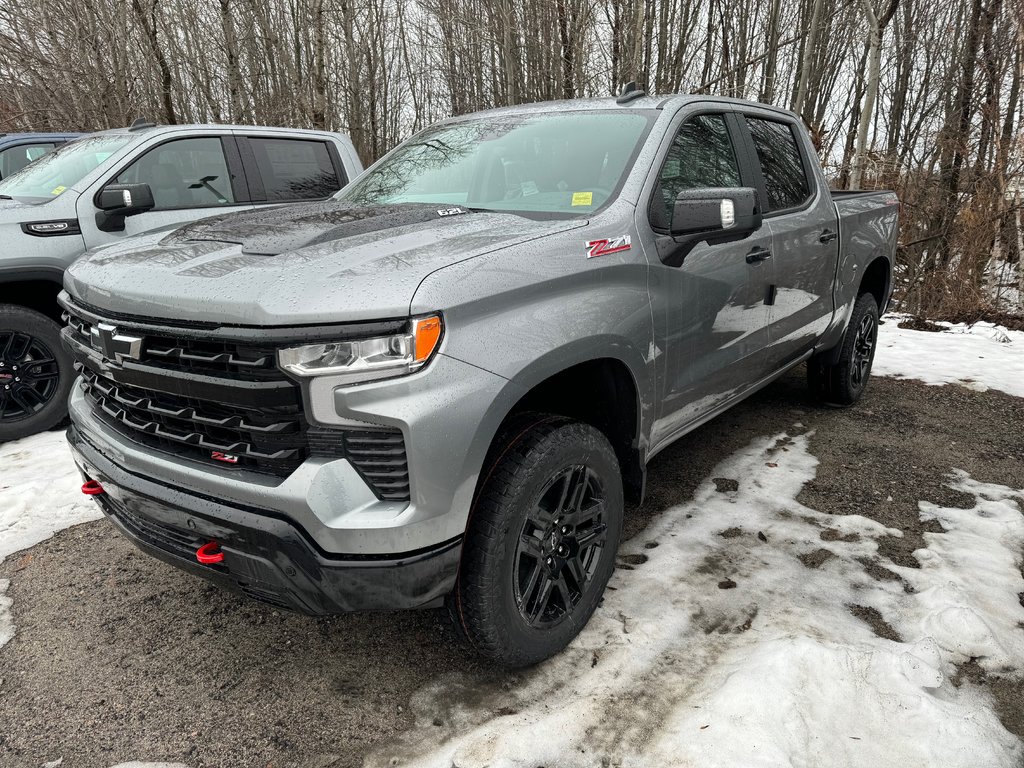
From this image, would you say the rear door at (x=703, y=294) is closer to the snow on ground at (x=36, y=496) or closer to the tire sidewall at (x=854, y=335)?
the tire sidewall at (x=854, y=335)

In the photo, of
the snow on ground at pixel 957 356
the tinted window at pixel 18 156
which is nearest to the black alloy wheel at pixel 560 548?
the snow on ground at pixel 957 356

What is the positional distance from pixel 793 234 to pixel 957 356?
13.1 ft

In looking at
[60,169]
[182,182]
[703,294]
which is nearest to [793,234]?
[703,294]

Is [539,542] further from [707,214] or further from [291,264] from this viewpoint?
[707,214]

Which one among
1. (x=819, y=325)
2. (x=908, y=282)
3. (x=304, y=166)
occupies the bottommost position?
(x=908, y=282)

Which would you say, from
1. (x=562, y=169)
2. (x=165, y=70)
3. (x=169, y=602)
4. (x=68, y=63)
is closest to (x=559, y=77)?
(x=165, y=70)

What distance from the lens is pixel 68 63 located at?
12.1m

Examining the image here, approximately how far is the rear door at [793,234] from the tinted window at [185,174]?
370cm

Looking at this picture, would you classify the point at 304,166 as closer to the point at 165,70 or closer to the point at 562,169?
the point at 562,169

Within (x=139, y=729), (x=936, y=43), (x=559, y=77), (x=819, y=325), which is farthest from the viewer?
(x=936, y=43)

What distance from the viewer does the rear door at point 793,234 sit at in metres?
3.61

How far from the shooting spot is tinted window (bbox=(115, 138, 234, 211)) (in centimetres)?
496

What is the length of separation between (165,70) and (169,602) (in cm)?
1089

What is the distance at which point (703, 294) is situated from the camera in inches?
115
